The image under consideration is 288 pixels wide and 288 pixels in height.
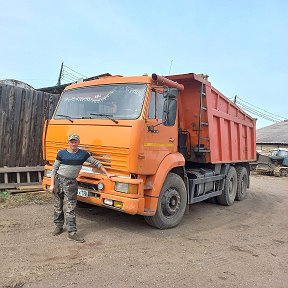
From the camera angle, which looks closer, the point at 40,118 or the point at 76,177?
the point at 76,177

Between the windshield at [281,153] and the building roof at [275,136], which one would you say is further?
the building roof at [275,136]

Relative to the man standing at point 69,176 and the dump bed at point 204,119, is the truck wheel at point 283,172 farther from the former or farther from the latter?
the man standing at point 69,176

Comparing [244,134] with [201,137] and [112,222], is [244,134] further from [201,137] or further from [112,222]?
[112,222]

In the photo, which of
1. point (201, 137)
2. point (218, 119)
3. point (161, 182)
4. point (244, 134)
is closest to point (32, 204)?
point (161, 182)

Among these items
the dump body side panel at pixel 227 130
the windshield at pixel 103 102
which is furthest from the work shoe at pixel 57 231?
the dump body side panel at pixel 227 130

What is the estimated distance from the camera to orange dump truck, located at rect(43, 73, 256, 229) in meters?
5.13

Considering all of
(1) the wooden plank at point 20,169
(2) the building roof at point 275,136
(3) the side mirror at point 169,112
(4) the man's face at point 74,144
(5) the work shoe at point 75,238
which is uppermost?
(2) the building roof at point 275,136

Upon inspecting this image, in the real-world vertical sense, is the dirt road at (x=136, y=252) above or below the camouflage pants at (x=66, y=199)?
below

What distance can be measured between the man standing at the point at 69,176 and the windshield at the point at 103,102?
29.4 inches

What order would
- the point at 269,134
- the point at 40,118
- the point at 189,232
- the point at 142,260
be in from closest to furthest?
the point at 142,260 → the point at 189,232 → the point at 40,118 → the point at 269,134

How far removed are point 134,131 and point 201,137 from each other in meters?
2.58

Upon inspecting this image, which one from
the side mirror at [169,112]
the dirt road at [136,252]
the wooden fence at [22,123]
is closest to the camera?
the dirt road at [136,252]

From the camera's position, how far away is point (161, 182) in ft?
17.8

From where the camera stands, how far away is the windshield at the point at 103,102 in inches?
212
